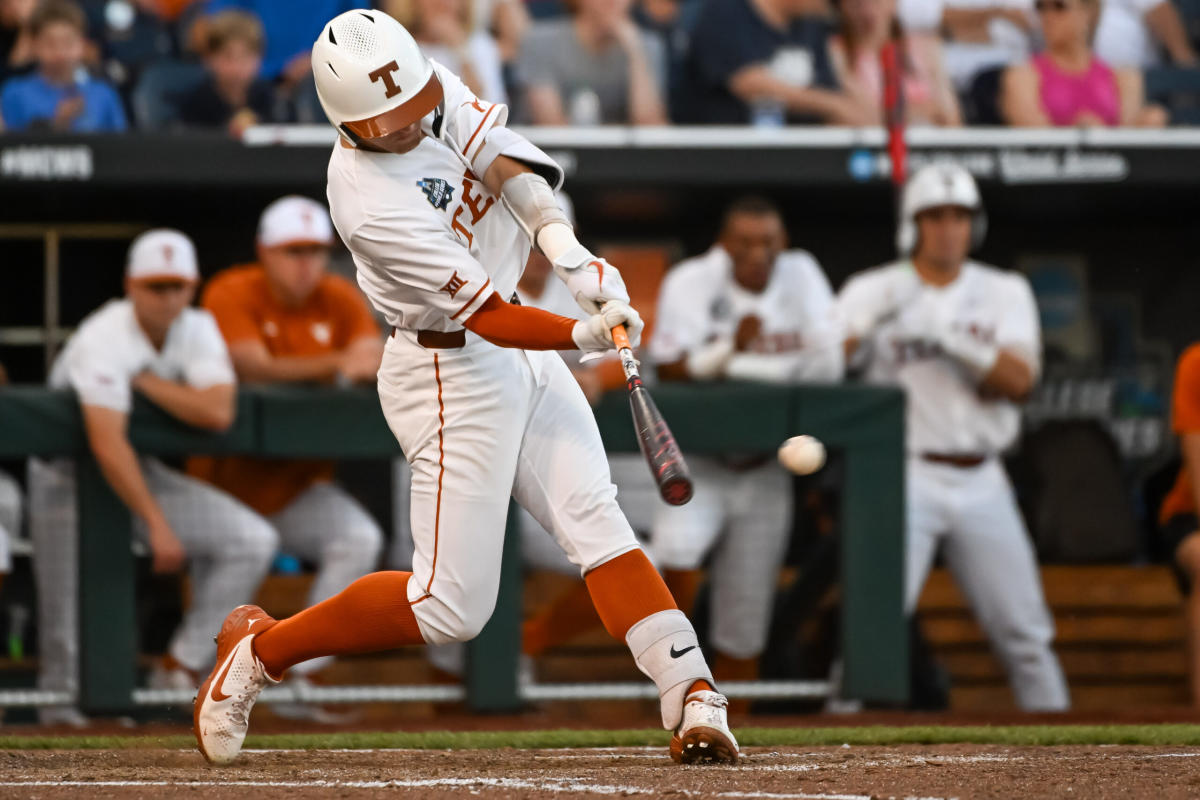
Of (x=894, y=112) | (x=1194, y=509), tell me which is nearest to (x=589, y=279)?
(x=1194, y=509)

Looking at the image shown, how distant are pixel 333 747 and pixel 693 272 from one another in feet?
7.64

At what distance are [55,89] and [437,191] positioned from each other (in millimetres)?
3728

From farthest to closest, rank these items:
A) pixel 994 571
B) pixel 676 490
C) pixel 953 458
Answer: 1. pixel 953 458
2. pixel 994 571
3. pixel 676 490

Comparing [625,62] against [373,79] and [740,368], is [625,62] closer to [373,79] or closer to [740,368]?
[740,368]

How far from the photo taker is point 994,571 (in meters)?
5.77

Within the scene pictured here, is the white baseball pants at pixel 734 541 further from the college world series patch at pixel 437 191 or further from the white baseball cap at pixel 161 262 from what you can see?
the college world series patch at pixel 437 191

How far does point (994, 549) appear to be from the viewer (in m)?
5.79

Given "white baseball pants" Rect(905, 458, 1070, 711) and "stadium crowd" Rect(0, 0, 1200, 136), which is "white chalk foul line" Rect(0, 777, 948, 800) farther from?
"stadium crowd" Rect(0, 0, 1200, 136)

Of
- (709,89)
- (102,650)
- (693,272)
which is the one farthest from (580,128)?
(102,650)


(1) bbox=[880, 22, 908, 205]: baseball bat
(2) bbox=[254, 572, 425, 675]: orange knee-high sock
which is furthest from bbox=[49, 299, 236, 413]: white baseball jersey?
(1) bbox=[880, 22, 908, 205]: baseball bat

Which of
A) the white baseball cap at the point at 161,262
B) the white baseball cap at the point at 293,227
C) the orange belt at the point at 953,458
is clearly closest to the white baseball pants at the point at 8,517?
the white baseball cap at the point at 161,262

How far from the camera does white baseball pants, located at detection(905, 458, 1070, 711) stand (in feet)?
18.9

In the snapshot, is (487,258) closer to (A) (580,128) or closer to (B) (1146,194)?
(A) (580,128)

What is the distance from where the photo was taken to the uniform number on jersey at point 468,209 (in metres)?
3.55
